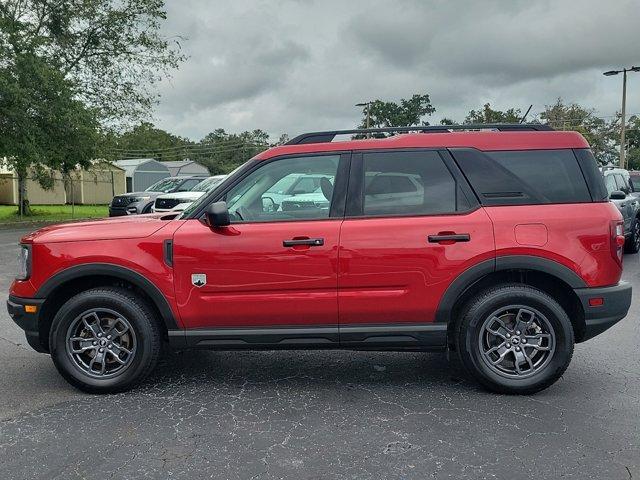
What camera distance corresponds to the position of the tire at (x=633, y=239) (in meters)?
12.1

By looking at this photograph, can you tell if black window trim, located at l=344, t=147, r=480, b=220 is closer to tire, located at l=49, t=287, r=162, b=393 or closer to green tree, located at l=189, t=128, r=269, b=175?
tire, located at l=49, t=287, r=162, b=393

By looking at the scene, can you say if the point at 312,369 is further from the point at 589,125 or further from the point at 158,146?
the point at 158,146

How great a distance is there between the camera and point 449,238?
407 cm

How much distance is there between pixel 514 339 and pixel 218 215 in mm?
2331

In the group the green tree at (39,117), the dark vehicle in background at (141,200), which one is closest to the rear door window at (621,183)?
the dark vehicle in background at (141,200)

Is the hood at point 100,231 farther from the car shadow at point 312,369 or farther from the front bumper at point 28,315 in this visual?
the car shadow at point 312,369

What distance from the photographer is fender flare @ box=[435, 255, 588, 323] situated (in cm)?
409

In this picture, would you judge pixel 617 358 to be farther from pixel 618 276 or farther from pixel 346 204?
pixel 346 204

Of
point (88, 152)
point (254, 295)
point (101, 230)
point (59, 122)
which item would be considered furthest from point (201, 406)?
point (88, 152)

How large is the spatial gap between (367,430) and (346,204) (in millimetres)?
1575

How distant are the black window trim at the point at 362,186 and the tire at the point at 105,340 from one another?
1.71 metres

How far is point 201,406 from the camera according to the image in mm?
4062

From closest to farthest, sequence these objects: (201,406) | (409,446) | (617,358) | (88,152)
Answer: (409,446) → (201,406) → (617,358) → (88,152)

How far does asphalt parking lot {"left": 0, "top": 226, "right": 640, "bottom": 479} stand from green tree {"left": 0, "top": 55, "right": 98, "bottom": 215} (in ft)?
49.1
